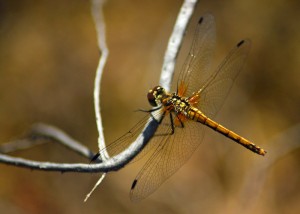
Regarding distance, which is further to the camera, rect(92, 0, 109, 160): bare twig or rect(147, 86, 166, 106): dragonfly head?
rect(147, 86, 166, 106): dragonfly head

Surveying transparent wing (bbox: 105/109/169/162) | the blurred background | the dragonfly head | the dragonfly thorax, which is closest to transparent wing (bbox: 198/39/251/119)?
the dragonfly thorax

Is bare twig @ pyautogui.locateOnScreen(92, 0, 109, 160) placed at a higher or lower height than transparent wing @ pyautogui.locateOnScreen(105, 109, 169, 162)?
higher

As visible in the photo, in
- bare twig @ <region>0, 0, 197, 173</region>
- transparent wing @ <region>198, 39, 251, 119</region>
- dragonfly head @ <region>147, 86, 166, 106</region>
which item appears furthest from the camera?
transparent wing @ <region>198, 39, 251, 119</region>

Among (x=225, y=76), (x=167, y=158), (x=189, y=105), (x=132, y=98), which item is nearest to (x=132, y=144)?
(x=167, y=158)

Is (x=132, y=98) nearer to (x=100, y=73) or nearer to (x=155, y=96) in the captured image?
(x=155, y=96)

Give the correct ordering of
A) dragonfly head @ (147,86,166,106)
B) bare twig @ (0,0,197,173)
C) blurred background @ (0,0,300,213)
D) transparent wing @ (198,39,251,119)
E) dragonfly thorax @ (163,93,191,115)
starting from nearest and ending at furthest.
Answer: bare twig @ (0,0,197,173) < dragonfly head @ (147,86,166,106) < dragonfly thorax @ (163,93,191,115) < transparent wing @ (198,39,251,119) < blurred background @ (0,0,300,213)

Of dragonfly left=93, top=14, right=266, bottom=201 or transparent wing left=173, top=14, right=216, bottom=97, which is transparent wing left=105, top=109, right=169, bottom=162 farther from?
transparent wing left=173, top=14, right=216, bottom=97

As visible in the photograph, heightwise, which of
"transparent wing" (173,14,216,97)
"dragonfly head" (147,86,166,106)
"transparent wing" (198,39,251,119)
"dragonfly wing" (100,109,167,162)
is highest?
"transparent wing" (173,14,216,97)
